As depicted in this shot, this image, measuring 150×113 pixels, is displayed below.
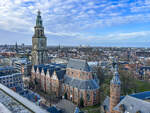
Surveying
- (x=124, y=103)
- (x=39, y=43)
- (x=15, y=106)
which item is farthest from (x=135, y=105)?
(x=39, y=43)

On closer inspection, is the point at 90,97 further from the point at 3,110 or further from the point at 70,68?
the point at 3,110

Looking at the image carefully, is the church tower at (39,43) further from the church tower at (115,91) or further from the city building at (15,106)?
the city building at (15,106)

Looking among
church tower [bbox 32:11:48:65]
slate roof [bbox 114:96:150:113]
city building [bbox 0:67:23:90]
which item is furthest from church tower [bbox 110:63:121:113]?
church tower [bbox 32:11:48:65]

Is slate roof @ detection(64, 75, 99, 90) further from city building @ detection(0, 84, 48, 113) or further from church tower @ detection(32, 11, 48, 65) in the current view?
city building @ detection(0, 84, 48, 113)

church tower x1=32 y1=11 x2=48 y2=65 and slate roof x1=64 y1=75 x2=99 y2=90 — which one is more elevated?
church tower x1=32 y1=11 x2=48 y2=65

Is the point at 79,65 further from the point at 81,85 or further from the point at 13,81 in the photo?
the point at 13,81

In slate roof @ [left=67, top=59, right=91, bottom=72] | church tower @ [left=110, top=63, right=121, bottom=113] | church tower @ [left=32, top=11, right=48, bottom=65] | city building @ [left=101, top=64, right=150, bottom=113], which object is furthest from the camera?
church tower @ [left=32, top=11, right=48, bottom=65]

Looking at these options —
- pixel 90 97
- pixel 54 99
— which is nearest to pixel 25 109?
pixel 90 97

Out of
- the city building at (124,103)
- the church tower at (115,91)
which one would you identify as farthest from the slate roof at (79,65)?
the church tower at (115,91)

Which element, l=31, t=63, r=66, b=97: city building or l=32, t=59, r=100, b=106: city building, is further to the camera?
l=31, t=63, r=66, b=97: city building
